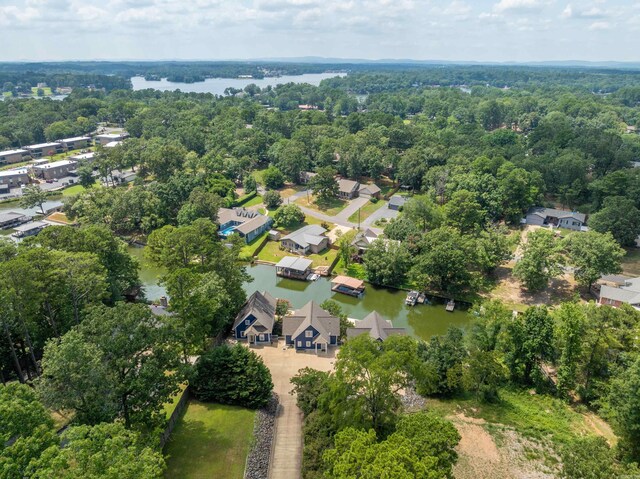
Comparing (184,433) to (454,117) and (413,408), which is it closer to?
(413,408)

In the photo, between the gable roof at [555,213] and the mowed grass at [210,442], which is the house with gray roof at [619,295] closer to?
the gable roof at [555,213]

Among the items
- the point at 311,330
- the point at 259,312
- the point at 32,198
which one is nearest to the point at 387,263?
the point at 311,330

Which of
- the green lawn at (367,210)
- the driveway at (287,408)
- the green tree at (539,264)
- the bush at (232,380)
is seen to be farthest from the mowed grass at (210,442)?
the green lawn at (367,210)

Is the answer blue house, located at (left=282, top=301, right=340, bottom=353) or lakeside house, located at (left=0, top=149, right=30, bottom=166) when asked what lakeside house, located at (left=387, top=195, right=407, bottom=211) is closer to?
blue house, located at (left=282, top=301, right=340, bottom=353)

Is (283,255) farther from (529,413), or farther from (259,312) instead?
(529,413)

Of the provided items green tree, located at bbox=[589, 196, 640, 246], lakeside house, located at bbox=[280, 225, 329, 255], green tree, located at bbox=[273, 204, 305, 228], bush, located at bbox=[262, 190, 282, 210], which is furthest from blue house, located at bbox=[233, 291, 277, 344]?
green tree, located at bbox=[589, 196, 640, 246]

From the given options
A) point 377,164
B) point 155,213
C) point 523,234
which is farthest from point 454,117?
point 155,213

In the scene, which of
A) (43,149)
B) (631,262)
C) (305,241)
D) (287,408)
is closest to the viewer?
(287,408)
